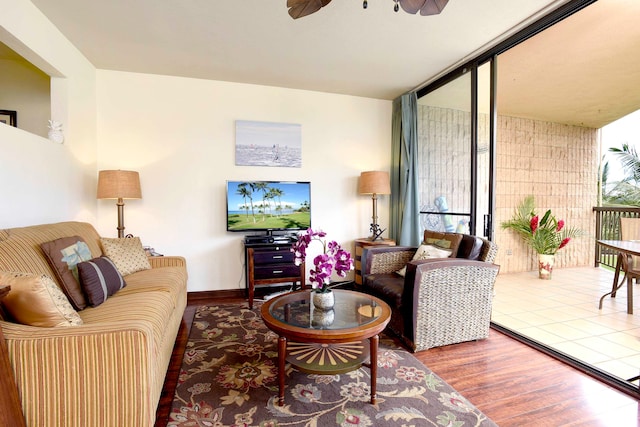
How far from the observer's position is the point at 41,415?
47.7 inches

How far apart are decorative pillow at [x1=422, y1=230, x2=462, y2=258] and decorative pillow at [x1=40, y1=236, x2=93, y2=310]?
107 inches

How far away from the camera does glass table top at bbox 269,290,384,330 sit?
1758mm

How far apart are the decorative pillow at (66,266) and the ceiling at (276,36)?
181 cm

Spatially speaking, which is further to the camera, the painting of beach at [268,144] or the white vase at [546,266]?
the white vase at [546,266]

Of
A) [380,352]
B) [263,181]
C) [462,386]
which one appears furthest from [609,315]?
[263,181]

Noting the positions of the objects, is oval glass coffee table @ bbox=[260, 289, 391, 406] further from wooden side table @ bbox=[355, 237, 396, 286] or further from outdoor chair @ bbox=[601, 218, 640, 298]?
outdoor chair @ bbox=[601, 218, 640, 298]

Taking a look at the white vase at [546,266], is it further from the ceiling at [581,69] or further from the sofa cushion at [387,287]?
the sofa cushion at [387,287]

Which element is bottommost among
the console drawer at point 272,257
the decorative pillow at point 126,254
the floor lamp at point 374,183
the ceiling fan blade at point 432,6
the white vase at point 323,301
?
the white vase at point 323,301

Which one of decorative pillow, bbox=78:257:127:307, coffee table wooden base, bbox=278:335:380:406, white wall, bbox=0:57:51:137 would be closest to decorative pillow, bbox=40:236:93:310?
decorative pillow, bbox=78:257:127:307

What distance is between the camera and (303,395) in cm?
176

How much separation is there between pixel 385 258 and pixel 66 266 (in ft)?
8.16

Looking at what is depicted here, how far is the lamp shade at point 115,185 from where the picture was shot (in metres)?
3.01

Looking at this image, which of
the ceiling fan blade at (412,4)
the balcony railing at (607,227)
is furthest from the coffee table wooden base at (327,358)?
the balcony railing at (607,227)

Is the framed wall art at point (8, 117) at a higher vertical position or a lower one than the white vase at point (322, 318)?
higher
